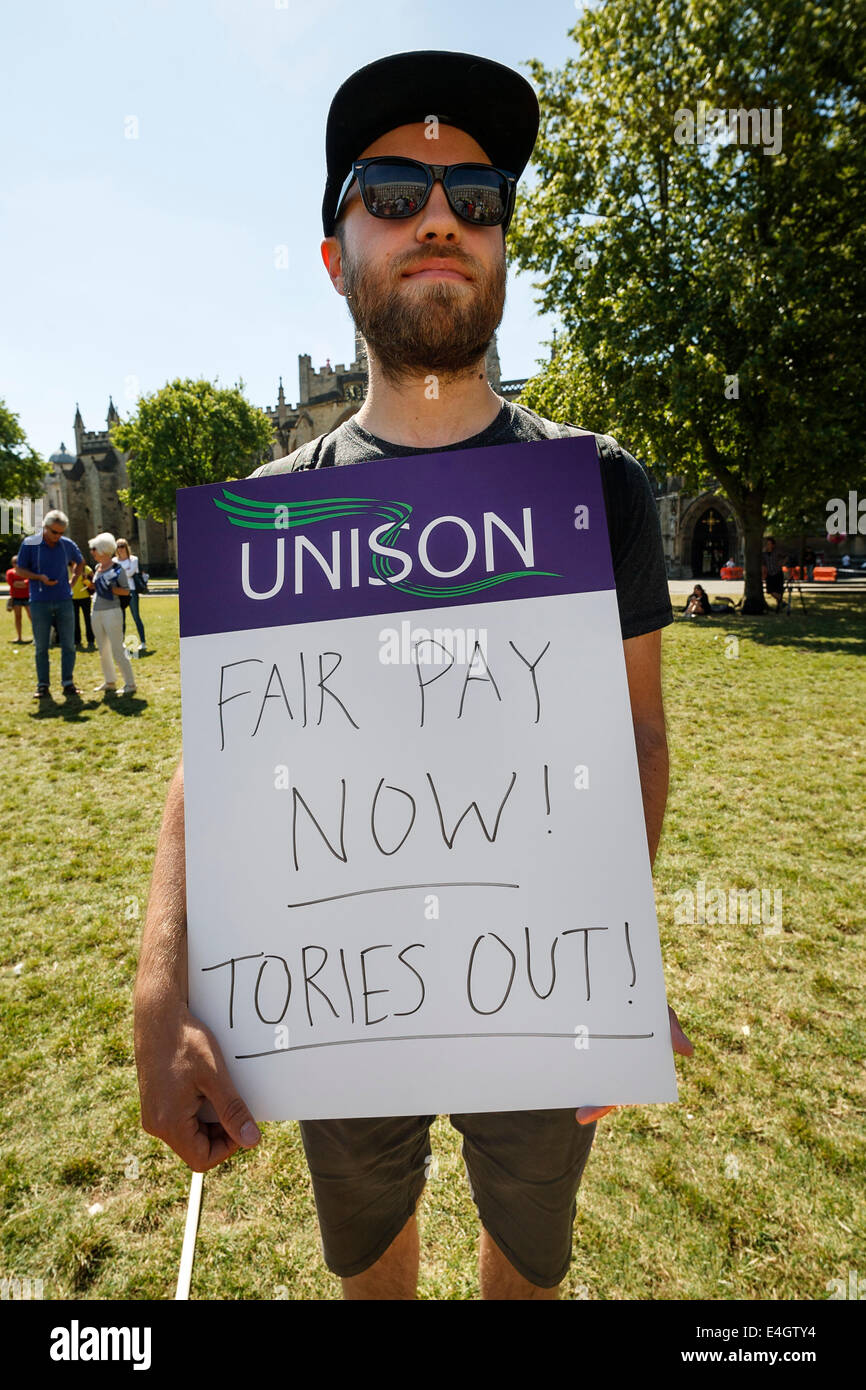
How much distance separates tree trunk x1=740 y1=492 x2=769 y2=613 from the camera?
19062 millimetres

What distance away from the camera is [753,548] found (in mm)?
19516

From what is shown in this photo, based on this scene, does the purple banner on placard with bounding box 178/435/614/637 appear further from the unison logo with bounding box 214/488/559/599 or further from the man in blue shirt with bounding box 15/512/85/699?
the man in blue shirt with bounding box 15/512/85/699

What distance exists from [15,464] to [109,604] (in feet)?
153

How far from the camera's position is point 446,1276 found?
2154mm

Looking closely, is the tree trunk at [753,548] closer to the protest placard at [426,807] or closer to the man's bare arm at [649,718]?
the man's bare arm at [649,718]

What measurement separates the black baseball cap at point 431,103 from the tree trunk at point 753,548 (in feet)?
64.8

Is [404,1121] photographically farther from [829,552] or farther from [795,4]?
[829,552]

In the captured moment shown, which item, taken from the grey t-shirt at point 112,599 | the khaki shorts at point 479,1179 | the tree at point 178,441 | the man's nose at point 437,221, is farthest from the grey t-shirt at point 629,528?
the tree at point 178,441

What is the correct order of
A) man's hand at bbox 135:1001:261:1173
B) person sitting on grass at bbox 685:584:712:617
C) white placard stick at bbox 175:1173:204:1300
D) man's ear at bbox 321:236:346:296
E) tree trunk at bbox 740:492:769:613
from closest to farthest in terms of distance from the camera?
man's hand at bbox 135:1001:261:1173 → man's ear at bbox 321:236:346:296 → white placard stick at bbox 175:1173:204:1300 → tree trunk at bbox 740:492:769:613 → person sitting on grass at bbox 685:584:712:617

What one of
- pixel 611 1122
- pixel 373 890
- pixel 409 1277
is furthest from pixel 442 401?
pixel 611 1122

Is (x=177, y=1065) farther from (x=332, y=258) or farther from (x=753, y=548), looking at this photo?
(x=753, y=548)

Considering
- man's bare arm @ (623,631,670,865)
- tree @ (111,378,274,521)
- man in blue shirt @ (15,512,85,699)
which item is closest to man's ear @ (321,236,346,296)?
man's bare arm @ (623,631,670,865)

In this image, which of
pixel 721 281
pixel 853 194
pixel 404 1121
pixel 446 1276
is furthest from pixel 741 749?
pixel 853 194

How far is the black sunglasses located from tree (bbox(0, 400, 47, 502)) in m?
54.3
